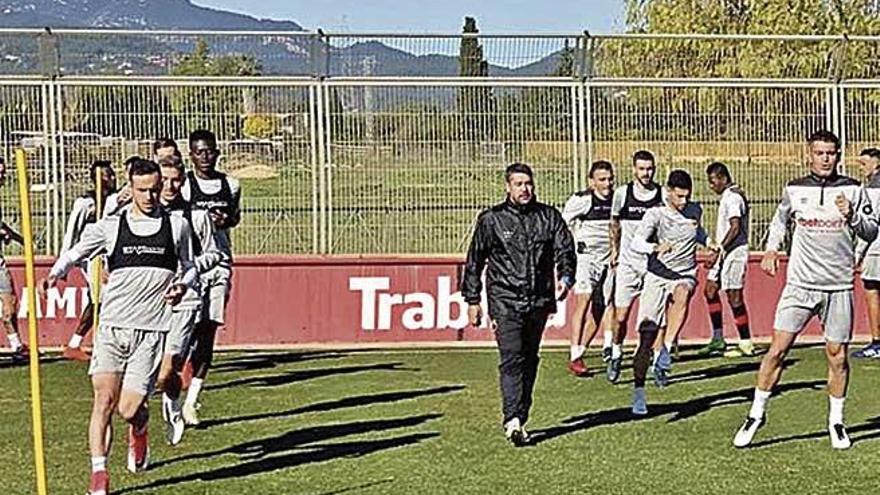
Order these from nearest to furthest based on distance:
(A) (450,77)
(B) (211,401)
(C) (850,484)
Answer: (C) (850,484), (B) (211,401), (A) (450,77)

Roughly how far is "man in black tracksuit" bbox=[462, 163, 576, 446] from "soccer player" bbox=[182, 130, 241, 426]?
1974 mm

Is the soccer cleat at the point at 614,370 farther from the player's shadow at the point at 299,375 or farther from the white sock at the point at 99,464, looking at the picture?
the white sock at the point at 99,464

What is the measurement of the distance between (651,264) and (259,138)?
23.1 ft

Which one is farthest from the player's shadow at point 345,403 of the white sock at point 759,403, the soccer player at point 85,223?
the white sock at point 759,403

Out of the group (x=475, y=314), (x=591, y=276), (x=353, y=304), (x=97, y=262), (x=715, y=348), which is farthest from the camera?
A: (x=353, y=304)

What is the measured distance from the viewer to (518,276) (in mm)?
11578

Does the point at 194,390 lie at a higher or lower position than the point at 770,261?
lower

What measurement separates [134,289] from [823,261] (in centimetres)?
459

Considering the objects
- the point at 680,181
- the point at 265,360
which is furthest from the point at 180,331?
the point at 265,360

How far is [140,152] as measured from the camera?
1916 centimetres

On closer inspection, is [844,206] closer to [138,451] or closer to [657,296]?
[657,296]

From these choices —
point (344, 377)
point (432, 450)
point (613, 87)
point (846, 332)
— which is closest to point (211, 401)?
point (344, 377)

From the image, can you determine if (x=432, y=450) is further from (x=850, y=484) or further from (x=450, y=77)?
(x=450, y=77)

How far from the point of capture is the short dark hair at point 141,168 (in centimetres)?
954
